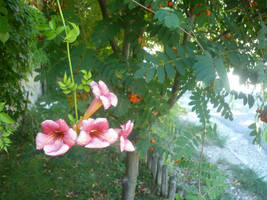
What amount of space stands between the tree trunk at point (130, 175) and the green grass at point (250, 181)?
2.09 m

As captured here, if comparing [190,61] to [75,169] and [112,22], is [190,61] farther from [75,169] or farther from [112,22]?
[75,169]

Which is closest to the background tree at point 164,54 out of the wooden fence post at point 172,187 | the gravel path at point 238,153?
the wooden fence post at point 172,187

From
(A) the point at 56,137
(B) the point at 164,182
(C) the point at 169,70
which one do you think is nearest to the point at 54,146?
(A) the point at 56,137

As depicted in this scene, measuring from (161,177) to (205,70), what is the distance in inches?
105

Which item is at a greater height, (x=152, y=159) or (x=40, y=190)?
(x=152, y=159)

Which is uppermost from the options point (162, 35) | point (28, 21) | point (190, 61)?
point (28, 21)

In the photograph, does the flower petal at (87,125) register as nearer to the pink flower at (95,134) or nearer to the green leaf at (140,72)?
the pink flower at (95,134)

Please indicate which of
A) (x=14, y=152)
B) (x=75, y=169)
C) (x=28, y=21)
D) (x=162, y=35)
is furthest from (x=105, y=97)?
(x=14, y=152)

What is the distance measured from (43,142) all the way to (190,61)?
815 millimetres

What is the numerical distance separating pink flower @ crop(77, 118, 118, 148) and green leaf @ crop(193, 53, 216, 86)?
0.51 m

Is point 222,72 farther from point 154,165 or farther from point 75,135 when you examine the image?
point 154,165

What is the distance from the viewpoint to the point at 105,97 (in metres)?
0.54

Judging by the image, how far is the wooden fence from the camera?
2.79 meters

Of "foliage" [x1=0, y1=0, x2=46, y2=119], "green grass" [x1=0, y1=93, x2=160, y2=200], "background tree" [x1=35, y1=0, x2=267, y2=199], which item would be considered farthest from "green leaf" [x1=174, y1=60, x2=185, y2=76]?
"green grass" [x1=0, y1=93, x2=160, y2=200]
